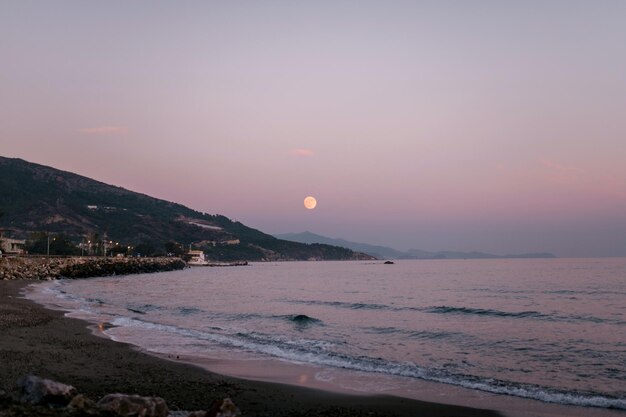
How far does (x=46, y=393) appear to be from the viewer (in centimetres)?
909

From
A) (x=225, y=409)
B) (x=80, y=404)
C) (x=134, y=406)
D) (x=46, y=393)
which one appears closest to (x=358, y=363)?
(x=225, y=409)

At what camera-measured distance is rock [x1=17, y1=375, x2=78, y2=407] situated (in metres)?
9.01

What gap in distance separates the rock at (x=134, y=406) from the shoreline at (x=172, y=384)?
1374mm

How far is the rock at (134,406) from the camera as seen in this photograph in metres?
8.59

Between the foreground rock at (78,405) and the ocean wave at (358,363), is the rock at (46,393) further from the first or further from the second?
the ocean wave at (358,363)

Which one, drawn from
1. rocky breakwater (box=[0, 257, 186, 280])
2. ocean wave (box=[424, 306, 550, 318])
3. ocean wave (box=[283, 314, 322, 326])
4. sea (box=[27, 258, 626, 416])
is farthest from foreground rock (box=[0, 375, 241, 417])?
rocky breakwater (box=[0, 257, 186, 280])

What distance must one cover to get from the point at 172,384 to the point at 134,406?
168 inches

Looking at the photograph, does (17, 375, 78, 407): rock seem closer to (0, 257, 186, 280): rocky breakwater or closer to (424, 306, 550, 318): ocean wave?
(424, 306, 550, 318): ocean wave

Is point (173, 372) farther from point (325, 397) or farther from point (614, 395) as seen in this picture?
point (614, 395)

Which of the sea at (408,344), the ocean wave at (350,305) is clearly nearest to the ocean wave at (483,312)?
the sea at (408,344)

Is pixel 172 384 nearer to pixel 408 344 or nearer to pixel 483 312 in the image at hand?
pixel 408 344

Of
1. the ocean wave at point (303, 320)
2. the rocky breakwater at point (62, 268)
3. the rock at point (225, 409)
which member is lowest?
the rocky breakwater at point (62, 268)

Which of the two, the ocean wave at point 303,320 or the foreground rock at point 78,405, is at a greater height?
the foreground rock at point 78,405

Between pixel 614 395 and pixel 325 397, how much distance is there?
7.75 metres
